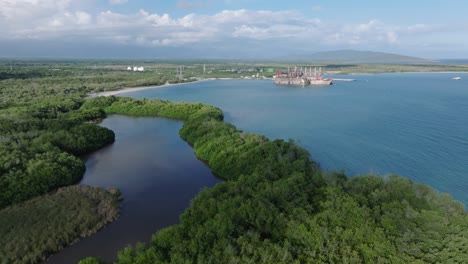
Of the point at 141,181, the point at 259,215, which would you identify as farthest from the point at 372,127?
the point at 259,215

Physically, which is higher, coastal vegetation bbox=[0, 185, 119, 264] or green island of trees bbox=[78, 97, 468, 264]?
green island of trees bbox=[78, 97, 468, 264]

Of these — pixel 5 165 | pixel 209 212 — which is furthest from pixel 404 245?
pixel 5 165

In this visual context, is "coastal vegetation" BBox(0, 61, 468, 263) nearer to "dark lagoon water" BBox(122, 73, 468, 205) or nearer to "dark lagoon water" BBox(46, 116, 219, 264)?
"dark lagoon water" BBox(46, 116, 219, 264)

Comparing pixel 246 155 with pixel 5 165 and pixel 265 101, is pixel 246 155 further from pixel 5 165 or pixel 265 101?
pixel 265 101

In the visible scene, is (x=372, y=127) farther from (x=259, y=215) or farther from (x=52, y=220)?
(x=52, y=220)

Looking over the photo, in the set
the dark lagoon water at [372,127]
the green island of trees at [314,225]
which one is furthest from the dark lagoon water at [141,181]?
the dark lagoon water at [372,127]

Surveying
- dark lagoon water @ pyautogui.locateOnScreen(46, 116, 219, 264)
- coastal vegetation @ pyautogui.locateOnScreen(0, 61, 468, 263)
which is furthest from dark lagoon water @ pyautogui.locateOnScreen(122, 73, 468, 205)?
dark lagoon water @ pyautogui.locateOnScreen(46, 116, 219, 264)
